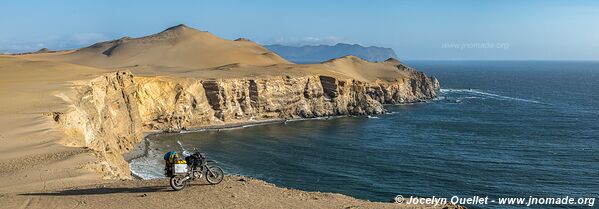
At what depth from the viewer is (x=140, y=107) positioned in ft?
199

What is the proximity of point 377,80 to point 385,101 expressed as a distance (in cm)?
533

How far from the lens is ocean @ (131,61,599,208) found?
37.2m

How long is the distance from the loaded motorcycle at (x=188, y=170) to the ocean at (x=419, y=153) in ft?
36.2

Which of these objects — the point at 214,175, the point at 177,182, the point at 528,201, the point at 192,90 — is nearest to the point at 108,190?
the point at 177,182

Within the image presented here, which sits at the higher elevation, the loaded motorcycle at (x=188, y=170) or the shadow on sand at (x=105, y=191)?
the loaded motorcycle at (x=188, y=170)

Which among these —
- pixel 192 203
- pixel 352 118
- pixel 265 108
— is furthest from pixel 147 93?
pixel 192 203

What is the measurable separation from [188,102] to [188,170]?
51.1 m

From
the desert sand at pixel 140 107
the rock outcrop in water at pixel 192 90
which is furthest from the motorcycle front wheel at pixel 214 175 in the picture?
the rock outcrop in water at pixel 192 90

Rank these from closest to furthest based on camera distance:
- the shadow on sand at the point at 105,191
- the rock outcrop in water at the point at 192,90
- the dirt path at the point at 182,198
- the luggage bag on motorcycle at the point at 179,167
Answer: the dirt path at the point at 182,198
the shadow on sand at the point at 105,191
the luggage bag on motorcycle at the point at 179,167
the rock outcrop in water at the point at 192,90

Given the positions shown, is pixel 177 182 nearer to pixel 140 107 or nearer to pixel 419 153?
pixel 419 153

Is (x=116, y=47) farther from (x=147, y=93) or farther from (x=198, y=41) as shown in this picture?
(x=147, y=93)

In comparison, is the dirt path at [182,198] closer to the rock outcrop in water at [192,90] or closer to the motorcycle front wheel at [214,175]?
the motorcycle front wheel at [214,175]

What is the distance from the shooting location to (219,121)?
230 feet

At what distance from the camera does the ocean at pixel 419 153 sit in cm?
3716
